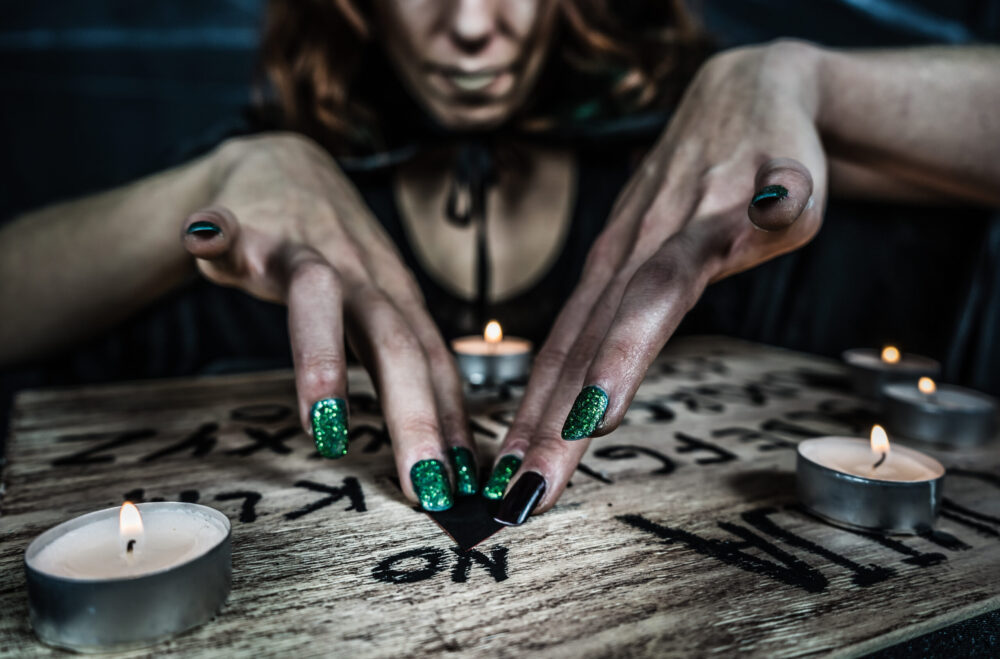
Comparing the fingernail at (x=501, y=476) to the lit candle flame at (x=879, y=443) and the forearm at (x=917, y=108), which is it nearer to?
the lit candle flame at (x=879, y=443)

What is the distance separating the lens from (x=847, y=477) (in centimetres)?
53

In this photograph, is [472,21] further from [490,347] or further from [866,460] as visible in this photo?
[866,460]

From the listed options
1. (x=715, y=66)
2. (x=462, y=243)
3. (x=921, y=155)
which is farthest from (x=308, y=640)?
(x=462, y=243)

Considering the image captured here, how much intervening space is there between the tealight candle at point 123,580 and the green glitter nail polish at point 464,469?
0.67 ft

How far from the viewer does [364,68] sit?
4.87ft

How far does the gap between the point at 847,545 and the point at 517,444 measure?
0.28 m

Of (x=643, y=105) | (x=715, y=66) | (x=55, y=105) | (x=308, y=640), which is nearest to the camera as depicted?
(x=308, y=640)

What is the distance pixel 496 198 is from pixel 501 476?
3.46ft

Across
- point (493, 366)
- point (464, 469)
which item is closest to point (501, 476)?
point (464, 469)

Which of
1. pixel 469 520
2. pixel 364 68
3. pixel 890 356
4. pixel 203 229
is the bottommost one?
pixel 469 520

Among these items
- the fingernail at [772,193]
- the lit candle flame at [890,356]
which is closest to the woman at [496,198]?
the fingernail at [772,193]

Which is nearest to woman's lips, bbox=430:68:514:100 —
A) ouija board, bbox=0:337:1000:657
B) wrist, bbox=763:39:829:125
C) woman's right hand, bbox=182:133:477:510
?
woman's right hand, bbox=182:133:477:510

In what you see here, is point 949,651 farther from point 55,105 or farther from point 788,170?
point 55,105

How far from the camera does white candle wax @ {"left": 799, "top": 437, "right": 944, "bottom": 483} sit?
58 centimetres
